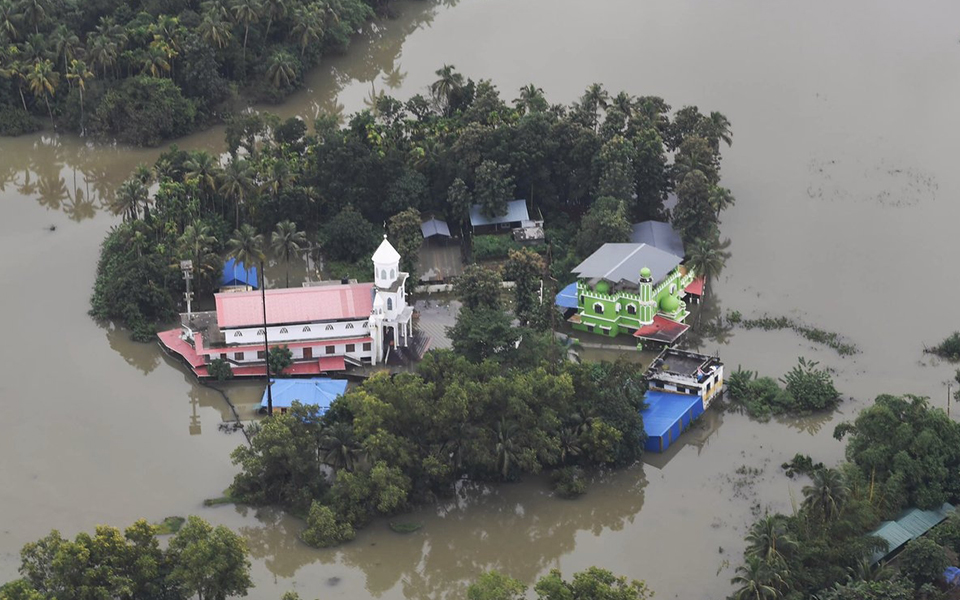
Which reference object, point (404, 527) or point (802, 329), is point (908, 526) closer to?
point (802, 329)

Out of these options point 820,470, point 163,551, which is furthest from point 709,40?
point 163,551

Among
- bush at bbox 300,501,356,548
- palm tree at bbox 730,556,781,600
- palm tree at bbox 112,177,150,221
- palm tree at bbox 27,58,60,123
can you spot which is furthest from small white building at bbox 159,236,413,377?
palm tree at bbox 27,58,60,123

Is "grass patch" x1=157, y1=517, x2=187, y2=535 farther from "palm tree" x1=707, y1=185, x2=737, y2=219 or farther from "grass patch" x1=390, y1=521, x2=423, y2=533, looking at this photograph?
"palm tree" x1=707, y1=185, x2=737, y2=219

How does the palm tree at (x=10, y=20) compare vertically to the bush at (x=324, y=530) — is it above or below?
above

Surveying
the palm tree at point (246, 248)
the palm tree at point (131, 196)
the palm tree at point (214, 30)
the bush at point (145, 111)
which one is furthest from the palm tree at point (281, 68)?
the palm tree at point (246, 248)

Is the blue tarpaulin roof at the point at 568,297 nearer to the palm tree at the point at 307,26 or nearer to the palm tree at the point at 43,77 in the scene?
the palm tree at the point at 307,26

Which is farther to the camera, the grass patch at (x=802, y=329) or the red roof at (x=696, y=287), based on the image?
the red roof at (x=696, y=287)

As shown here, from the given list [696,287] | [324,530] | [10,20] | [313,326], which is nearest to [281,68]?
[10,20]
